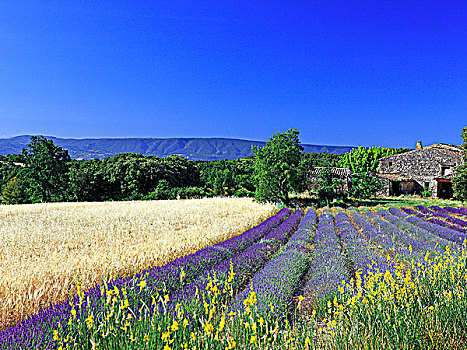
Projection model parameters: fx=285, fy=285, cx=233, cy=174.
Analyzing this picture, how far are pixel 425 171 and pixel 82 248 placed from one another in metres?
36.7

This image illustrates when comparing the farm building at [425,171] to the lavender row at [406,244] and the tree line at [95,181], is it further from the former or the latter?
the lavender row at [406,244]

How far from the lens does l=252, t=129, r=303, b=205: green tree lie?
2239 centimetres

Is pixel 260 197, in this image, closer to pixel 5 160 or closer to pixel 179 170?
pixel 179 170

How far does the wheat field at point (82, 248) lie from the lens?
4551 millimetres

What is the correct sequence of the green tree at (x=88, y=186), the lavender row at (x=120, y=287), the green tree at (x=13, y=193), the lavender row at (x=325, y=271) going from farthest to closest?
the green tree at (x=88, y=186) → the green tree at (x=13, y=193) → the lavender row at (x=325, y=271) → the lavender row at (x=120, y=287)

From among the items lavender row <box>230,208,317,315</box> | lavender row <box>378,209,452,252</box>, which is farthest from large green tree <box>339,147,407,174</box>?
lavender row <box>230,208,317,315</box>

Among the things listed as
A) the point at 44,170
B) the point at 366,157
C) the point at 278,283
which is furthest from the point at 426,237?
the point at 366,157

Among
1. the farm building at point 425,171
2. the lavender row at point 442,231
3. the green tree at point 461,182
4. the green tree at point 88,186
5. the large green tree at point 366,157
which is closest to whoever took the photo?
the lavender row at point 442,231

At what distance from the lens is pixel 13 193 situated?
3100cm

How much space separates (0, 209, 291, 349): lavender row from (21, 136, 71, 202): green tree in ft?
98.7

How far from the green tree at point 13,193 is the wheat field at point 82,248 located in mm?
18005

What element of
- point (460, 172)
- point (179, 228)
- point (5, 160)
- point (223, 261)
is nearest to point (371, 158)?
point (460, 172)

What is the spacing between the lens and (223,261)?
7129 millimetres

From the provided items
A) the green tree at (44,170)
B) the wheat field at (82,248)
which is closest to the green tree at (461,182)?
the wheat field at (82,248)
